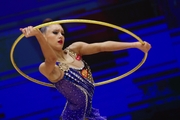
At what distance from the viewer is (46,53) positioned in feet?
Result: 7.02

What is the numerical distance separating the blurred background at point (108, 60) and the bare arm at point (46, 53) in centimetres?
A: 137

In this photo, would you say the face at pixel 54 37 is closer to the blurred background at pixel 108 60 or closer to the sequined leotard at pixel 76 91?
the sequined leotard at pixel 76 91

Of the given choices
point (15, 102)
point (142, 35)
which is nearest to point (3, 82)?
point (15, 102)

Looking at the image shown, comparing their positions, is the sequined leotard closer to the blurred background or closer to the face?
the face

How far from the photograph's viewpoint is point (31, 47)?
3.57 m

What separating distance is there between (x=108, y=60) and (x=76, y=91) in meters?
1.38

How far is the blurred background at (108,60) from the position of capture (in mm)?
3578

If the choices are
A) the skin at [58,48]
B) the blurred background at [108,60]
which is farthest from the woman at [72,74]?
the blurred background at [108,60]

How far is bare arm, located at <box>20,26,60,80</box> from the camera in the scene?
202 cm

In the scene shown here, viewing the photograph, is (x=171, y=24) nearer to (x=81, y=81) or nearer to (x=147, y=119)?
(x=147, y=119)

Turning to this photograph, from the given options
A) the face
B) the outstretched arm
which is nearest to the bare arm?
the face

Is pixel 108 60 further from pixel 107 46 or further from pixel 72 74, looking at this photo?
pixel 72 74

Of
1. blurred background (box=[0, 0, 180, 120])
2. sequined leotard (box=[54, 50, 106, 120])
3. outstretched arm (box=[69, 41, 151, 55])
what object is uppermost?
blurred background (box=[0, 0, 180, 120])

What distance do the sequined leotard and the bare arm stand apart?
10 cm
